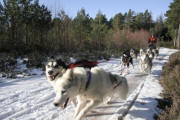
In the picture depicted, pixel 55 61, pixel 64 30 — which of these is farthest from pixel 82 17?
pixel 55 61

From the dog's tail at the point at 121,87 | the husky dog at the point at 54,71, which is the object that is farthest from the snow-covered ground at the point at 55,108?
the husky dog at the point at 54,71

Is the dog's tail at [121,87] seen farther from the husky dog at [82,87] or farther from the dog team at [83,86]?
the husky dog at [82,87]

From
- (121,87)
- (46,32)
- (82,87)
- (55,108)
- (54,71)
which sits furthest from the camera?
(46,32)

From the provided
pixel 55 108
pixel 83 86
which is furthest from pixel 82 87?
pixel 55 108

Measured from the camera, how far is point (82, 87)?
8.91 ft

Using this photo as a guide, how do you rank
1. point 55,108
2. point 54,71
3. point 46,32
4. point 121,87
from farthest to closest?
point 46,32 → point 54,71 → point 121,87 → point 55,108

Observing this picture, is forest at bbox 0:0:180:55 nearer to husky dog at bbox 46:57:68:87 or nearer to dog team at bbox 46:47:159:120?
husky dog at bbox 46:57:68:87

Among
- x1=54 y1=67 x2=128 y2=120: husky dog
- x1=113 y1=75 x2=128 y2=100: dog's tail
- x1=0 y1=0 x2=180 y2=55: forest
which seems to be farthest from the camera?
x1=0 y1=0 x2=180 y2=55: forest

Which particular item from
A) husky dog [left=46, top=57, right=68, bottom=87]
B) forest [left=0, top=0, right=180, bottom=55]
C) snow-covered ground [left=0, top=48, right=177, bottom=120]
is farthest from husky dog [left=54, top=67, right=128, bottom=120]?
forest [left=0, top=0, right=180, bottom=55]

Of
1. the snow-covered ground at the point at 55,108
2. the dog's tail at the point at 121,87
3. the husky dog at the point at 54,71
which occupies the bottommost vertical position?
the snow-covered ground at the point at 55,108

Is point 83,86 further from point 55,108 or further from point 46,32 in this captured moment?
point 46,32

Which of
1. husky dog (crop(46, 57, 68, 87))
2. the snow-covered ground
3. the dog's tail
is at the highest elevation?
husky dog (crop(46, 57, 68, 87))

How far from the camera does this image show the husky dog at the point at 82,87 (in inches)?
95.9

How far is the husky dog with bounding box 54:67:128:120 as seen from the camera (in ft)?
7.99
